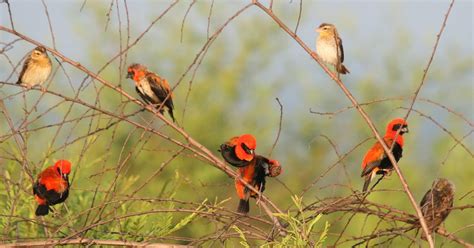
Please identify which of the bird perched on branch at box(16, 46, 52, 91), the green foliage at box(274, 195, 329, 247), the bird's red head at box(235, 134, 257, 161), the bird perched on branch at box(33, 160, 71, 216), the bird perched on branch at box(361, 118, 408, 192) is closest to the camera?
the green foliage at box(274, 195, 329, 247)

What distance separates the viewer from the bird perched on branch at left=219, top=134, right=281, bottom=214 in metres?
4.04

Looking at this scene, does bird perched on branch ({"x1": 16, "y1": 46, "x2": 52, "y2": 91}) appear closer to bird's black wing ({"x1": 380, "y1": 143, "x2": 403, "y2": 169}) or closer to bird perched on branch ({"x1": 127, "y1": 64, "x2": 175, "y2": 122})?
bird perched on branch ({"x1": 127, "y1": 64, "x2": 175, "y2": 122})

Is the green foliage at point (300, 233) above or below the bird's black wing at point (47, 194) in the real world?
below

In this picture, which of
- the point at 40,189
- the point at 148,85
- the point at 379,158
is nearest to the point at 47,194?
the point at 40,189

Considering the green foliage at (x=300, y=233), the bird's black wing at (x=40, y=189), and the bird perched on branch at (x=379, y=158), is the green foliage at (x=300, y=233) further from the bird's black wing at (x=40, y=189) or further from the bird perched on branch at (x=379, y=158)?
the bird's black wing at (x=40, y=189)

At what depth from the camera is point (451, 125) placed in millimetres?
18984

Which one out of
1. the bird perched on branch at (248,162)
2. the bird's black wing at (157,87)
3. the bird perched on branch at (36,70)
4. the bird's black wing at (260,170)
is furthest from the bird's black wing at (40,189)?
the bird perched on branch at (36,70)

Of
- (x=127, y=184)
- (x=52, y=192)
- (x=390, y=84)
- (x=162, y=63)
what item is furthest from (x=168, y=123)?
(x=390, y=84)

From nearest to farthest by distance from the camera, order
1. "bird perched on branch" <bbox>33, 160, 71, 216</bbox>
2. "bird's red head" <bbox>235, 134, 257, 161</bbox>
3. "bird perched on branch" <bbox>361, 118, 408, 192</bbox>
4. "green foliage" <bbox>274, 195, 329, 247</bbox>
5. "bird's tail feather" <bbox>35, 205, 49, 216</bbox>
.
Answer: "green foliage" <bbox>274, 195, 329, 247</bbox>
"bird's red head" <bbox>235, 134, 257, 161</bbox>
"bird perched on branch" <bbox>361, 118, 408, 192</bbox>
"bird perched on branch" <bbox>33, 160, 71, 216</bbox>
"bird's tail feather" <bbox>35, 205, 49, 216</bbox>

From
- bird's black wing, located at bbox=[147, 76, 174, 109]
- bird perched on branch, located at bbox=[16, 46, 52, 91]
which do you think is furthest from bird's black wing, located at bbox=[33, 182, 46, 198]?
bird perched on branch, located at bbox=[16, 46, 52, 91]

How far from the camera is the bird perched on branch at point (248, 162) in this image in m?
4.04

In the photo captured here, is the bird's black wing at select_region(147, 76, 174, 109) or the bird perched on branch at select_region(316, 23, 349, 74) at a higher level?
the bird perched on branch at select_region(316, 23, 349, 74)

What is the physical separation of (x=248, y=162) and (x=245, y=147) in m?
0.10

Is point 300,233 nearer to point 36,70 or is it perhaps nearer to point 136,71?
point 136,71
